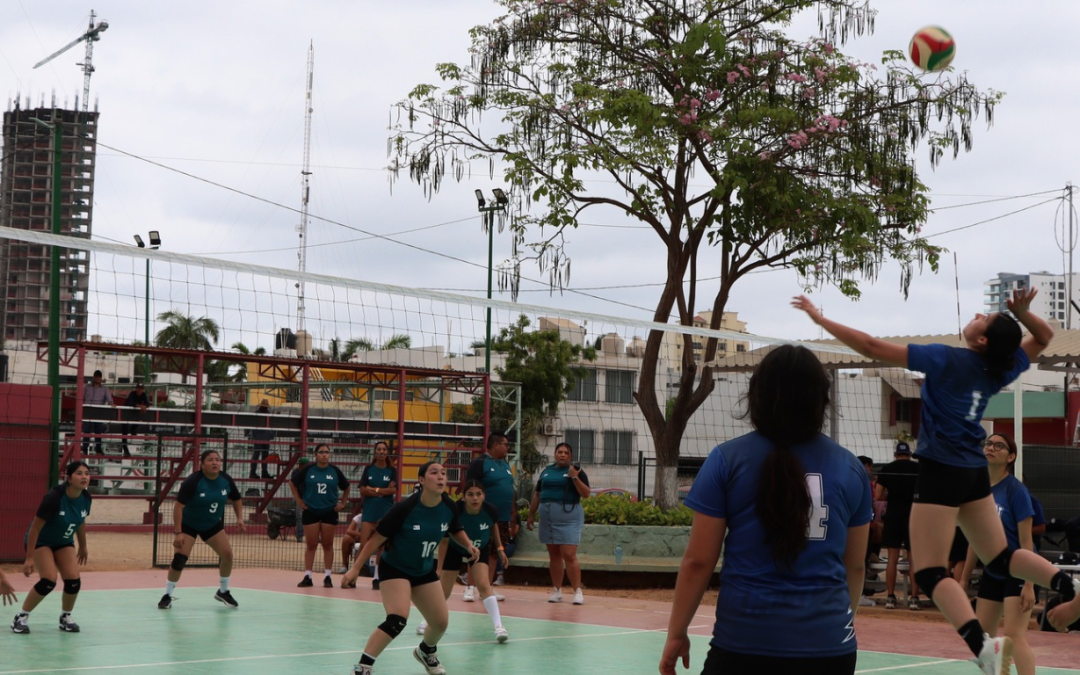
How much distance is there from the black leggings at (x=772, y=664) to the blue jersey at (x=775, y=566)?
2cm

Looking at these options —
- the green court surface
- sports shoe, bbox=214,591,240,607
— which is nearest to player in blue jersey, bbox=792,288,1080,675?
the green court surface

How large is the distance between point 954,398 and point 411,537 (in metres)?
4.01

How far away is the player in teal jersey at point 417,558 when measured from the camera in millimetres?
8094

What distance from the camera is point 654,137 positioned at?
1650 centimetres

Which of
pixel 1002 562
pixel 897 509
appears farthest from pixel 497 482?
pixel 1002 562

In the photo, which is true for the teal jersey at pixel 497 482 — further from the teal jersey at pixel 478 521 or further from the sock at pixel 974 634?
the sock at pixel 974 634

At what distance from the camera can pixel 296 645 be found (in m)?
10.1

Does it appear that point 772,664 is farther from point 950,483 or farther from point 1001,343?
point 1001,343

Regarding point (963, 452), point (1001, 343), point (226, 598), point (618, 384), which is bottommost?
point (226, 598)

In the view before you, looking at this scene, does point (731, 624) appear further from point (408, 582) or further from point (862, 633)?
point (862, 633)

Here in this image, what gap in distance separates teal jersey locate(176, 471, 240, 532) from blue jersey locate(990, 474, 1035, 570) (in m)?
8.09

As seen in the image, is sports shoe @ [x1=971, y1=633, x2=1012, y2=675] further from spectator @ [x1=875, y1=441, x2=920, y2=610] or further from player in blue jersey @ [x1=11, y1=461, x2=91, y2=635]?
spectator @ [x1=875, y1=441, x2=920, y2=610]

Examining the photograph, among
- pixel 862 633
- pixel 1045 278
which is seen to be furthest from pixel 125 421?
pixel 1045 278

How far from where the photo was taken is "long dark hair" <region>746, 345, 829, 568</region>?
137 inches
